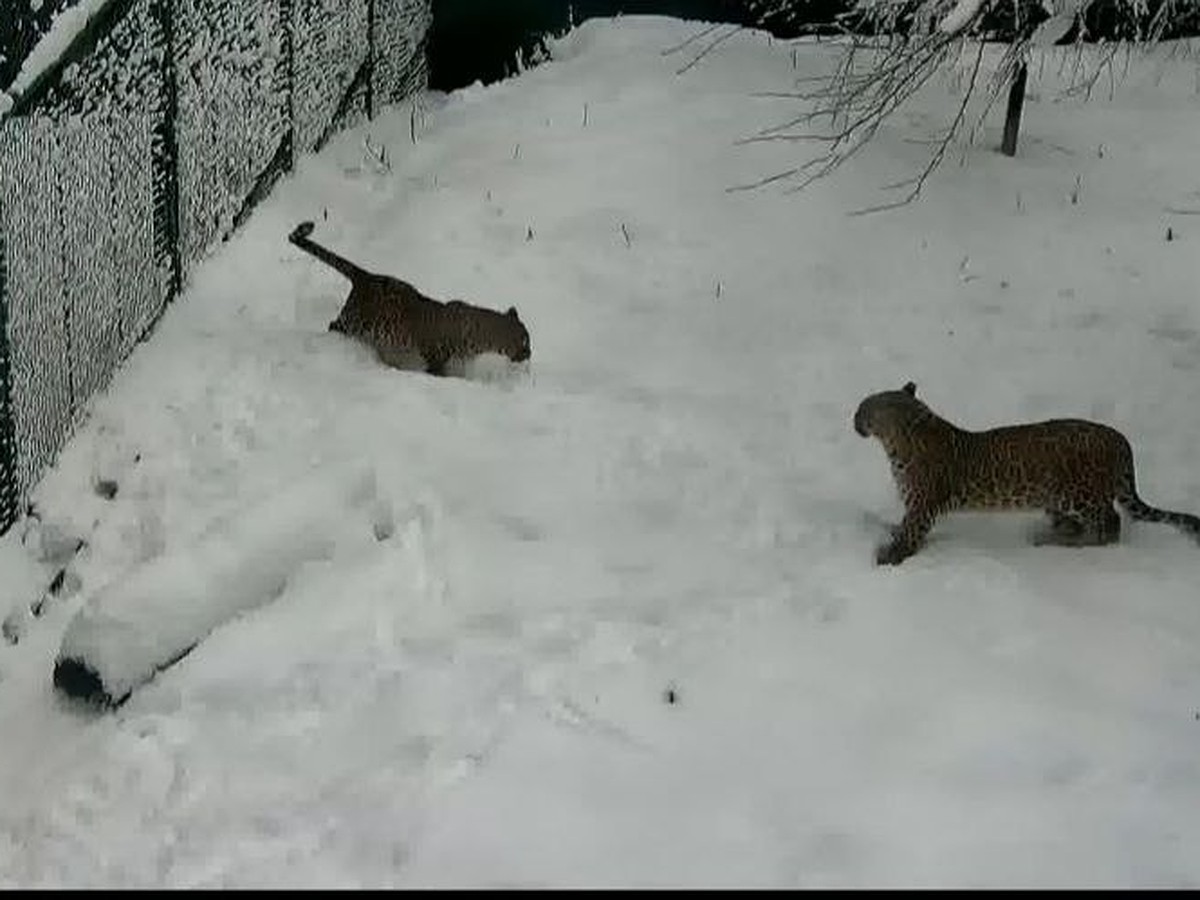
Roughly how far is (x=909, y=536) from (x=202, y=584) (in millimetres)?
2408

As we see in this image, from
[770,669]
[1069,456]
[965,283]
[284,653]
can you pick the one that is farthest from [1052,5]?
[284,653]

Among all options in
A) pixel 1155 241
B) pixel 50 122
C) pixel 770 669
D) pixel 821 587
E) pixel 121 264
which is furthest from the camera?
pixel 1155 241

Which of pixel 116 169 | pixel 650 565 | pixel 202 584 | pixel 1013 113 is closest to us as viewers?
pixel 202 584

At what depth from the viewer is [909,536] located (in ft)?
20.1

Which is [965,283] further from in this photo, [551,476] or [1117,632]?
[1117,632]

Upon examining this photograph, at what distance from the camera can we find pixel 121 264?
7.75 m

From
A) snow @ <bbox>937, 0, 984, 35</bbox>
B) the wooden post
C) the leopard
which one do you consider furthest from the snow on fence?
the wooden post

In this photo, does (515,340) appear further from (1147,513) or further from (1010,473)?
(1147,513)

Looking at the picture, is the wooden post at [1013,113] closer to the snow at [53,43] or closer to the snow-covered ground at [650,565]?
the snow-covered ground at [650,565]

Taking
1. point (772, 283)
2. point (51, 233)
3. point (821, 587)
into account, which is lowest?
point (772, 283)

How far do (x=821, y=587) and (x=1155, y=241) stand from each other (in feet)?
18.1

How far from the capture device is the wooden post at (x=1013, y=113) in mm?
11250

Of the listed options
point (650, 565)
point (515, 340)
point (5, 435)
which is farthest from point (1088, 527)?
point (5, 435)

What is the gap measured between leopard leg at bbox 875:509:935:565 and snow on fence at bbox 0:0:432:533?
3.15 m
